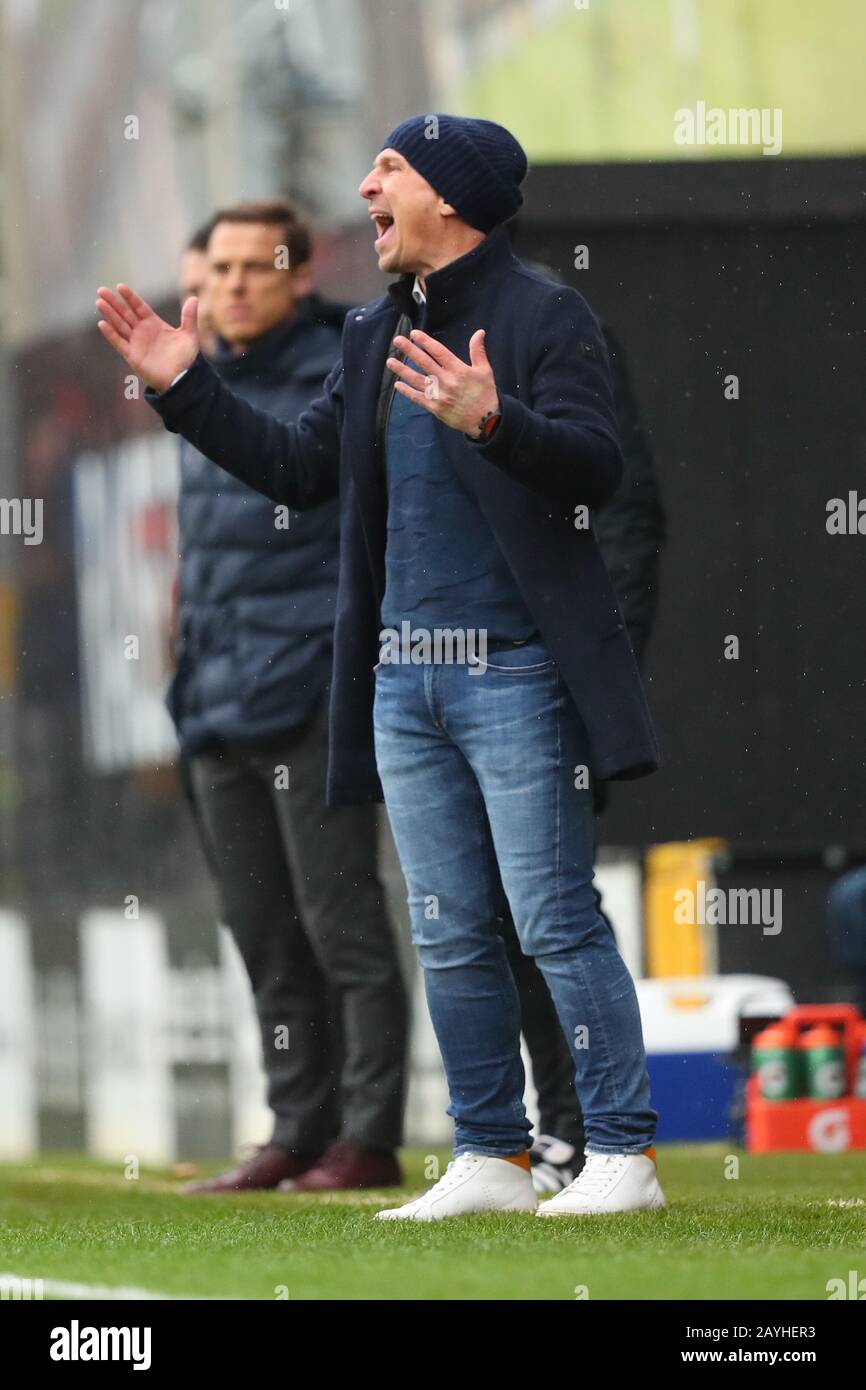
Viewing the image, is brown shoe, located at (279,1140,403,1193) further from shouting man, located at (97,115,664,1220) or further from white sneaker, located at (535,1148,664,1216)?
white sneaker, located at (535,1148,664,1216)

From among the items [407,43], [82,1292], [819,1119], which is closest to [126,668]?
[819,1119]

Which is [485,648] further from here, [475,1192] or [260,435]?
[475,1192]

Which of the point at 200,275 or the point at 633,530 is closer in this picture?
the point at 633,530

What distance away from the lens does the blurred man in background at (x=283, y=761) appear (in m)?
4.94

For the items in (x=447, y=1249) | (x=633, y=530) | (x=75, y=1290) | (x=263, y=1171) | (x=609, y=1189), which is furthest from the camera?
(x=263, y=1171)

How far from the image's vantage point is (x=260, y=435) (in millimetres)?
4199

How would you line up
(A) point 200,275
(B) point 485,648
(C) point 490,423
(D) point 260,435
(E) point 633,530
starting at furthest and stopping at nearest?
(A) point 200,275 → (E) point 633,530 → (D) point 260,435 → (B) point 485,648 → (C) point 490,423

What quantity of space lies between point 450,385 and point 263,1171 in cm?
185

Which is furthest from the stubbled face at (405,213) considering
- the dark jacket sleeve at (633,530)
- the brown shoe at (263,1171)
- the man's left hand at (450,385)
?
the brown shoe at (263,1171)

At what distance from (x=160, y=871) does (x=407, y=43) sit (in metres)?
5.98

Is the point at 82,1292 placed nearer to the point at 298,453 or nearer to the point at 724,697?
the point at 298,453

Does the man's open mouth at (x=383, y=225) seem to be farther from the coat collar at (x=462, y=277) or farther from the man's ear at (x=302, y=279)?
the man's ear at (x=302, y=279)

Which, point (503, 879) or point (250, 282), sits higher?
point (250, 282)

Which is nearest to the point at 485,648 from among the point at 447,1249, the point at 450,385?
the point at 450,385
